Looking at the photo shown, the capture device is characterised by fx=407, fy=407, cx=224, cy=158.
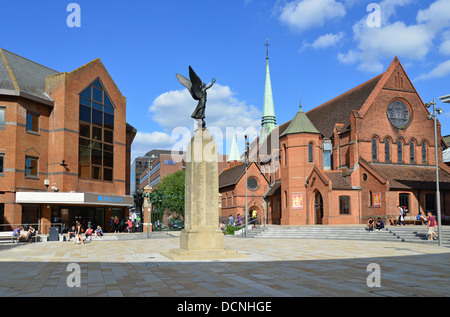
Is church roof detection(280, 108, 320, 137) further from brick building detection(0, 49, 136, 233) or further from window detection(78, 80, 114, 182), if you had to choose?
window detection(78, 80, 114, 182)

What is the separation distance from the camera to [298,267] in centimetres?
1299

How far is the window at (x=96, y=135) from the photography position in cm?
3572

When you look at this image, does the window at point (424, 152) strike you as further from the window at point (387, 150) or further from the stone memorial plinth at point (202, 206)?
the stone memorial plinth at point (202, 206)

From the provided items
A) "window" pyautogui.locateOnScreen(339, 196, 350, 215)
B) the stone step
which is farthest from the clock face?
the stone step

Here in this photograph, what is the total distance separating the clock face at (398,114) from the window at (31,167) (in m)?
36.1

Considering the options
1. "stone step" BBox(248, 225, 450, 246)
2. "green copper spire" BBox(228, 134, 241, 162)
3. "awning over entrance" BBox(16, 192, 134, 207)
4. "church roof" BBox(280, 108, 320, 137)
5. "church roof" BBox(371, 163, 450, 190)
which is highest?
"green copper spire" BBox(228, 134, 241, 162)

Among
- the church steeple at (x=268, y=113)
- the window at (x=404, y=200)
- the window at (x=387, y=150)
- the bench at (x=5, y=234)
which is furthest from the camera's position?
the church steeple at (x=268, y=113)

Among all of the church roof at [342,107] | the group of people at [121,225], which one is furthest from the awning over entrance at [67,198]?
the church roof at [342,107]

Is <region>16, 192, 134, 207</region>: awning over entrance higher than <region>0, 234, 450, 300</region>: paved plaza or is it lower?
higher

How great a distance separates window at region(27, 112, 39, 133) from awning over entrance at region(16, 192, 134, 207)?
17.9ft

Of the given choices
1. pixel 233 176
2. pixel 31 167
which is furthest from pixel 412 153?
pixel 31 167

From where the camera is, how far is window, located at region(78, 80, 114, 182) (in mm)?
35719

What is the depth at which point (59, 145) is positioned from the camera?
33.3m

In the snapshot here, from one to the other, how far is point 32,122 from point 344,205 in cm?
2996
